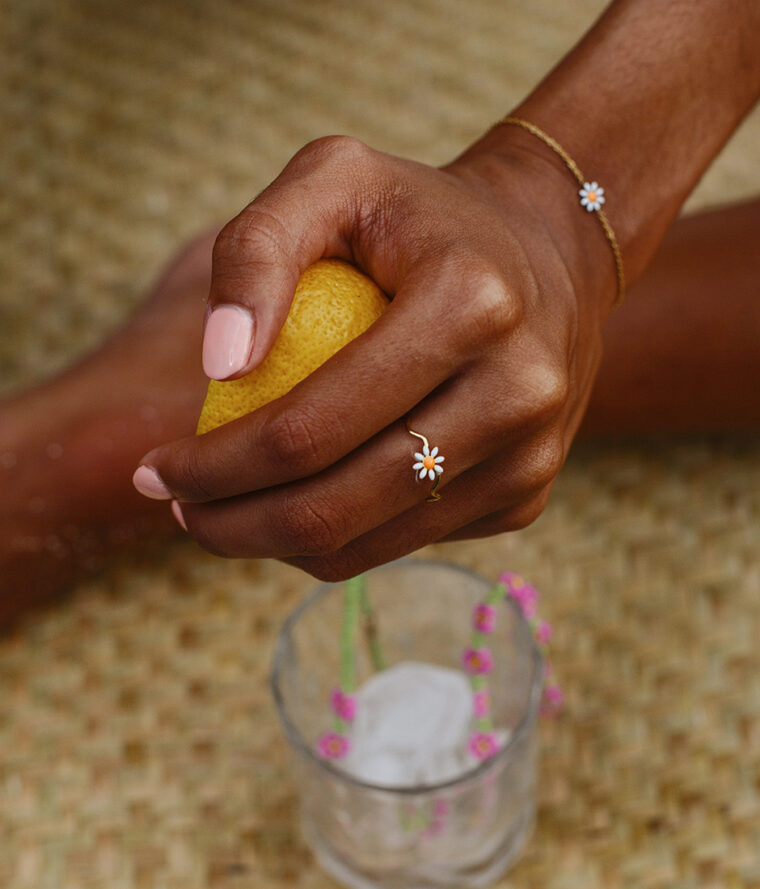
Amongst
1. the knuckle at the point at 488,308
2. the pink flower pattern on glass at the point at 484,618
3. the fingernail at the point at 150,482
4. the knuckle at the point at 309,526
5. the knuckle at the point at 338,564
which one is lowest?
the pink flower pattern on glass at the point at 484,618

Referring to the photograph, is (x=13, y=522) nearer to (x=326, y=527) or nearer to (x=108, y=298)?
(x=108, y=298)

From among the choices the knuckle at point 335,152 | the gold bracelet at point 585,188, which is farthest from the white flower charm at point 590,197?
the knuckle at point 335,152

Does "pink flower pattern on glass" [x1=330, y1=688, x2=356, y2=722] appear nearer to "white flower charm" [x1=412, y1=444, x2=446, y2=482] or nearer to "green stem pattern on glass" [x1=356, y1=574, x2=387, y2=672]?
→ "green stem pattern on glass" [x1=356, y1=574, x2=387, y2=672]

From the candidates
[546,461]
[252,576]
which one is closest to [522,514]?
[546,461]

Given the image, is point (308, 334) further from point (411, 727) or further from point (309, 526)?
point (411, 727)

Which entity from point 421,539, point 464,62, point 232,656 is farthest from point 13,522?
point 464,62

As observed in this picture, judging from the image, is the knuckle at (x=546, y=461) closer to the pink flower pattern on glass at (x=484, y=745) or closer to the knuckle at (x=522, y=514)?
the knuckle at (x=522, y=514)

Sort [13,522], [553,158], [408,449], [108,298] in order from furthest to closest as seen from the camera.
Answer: [108,298]
[13,522]
[553,158]
[408,449]

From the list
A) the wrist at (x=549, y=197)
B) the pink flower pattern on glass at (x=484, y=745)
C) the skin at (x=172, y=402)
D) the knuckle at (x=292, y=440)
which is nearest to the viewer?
the knuckle at (x=292, y=440)
